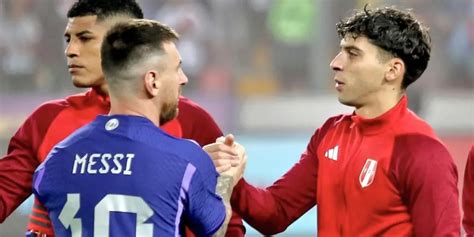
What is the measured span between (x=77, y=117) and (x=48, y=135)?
13 cm

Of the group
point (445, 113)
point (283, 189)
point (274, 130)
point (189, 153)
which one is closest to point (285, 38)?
point (274, 130)

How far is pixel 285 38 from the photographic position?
1041 cm

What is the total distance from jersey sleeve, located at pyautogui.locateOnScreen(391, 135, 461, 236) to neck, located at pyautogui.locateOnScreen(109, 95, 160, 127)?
0.88 m

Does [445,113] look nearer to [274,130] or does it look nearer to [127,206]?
[274,130]

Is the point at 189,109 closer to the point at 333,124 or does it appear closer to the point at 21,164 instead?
the point at 333,124

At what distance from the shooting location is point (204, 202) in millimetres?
3422

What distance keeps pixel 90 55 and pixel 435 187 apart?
4.25ft

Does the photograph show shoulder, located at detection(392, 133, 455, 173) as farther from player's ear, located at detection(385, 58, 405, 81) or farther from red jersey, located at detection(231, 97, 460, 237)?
player's ear, located at detection(385, 58, 405, 81)

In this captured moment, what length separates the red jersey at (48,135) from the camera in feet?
13.5

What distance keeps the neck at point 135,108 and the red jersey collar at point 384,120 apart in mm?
865

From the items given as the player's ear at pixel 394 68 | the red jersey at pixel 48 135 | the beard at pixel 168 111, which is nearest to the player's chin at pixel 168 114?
the beard at pixel 168 111

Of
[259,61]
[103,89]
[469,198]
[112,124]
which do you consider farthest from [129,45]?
[259,61]

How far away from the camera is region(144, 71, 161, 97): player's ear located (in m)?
3.41

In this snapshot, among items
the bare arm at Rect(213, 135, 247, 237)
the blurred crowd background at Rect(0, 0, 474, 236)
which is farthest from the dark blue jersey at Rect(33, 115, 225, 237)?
the blurred crowd background at Rect(0, 0, 474, 236)
